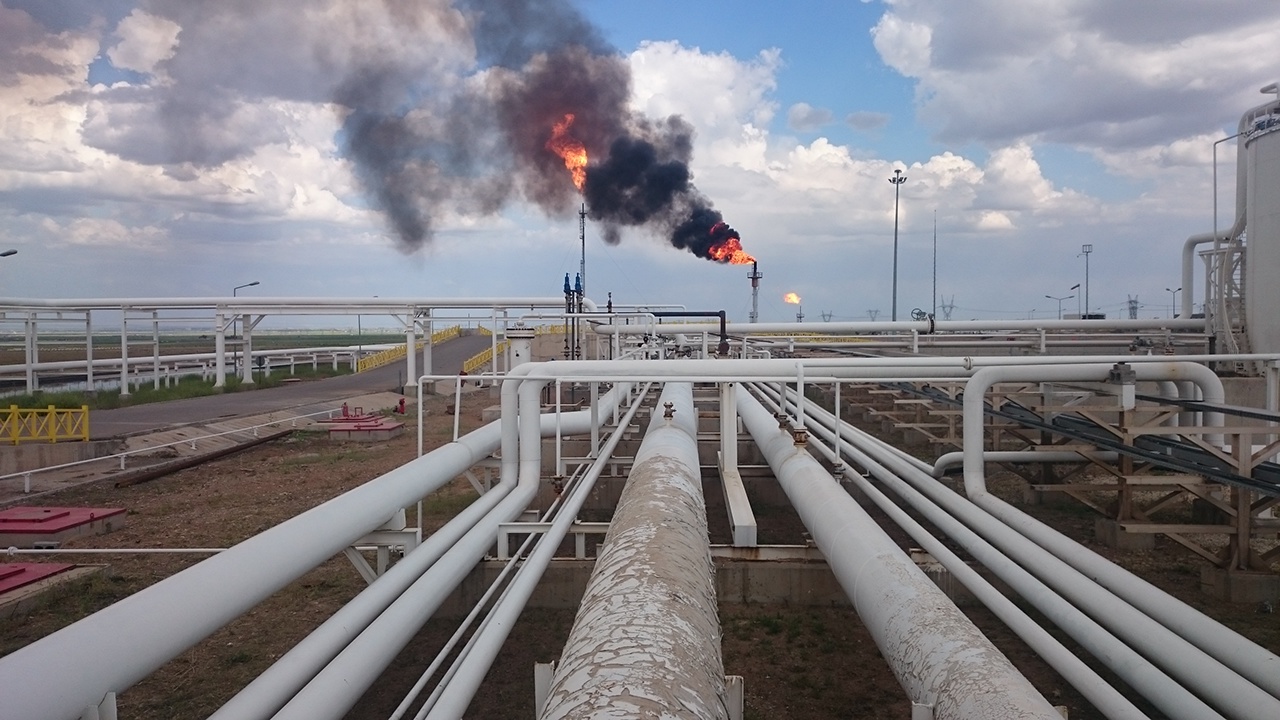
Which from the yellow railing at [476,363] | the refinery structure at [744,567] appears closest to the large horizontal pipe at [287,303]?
the yellow railing at [476,363]

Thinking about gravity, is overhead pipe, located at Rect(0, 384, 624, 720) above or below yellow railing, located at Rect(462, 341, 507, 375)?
below

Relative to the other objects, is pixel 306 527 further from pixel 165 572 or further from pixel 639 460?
pixel 165 572

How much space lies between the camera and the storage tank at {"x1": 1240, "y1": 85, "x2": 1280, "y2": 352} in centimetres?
1462

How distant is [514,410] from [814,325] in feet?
39.2

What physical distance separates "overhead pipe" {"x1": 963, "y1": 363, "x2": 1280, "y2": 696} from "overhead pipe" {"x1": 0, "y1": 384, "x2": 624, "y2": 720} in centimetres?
436

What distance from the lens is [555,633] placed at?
7.50m

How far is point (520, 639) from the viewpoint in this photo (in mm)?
7355

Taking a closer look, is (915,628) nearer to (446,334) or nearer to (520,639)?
(520,639)

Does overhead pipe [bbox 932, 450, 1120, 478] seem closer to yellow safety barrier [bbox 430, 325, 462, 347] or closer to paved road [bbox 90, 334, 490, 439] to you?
paved road [bbox 90, 334, 490, 439]

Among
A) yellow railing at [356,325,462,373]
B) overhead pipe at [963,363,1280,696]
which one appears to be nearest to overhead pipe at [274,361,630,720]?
overhead pipe at [963,363,1280,696]

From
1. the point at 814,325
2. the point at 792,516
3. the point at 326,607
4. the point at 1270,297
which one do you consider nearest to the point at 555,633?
the point at 326,607

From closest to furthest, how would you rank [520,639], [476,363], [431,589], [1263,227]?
1. [431,589]
2. [520,639]
3. [1263,227]
4. [476,363]

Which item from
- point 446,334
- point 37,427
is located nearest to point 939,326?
point 37,427

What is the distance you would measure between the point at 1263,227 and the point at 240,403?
27087 mm
